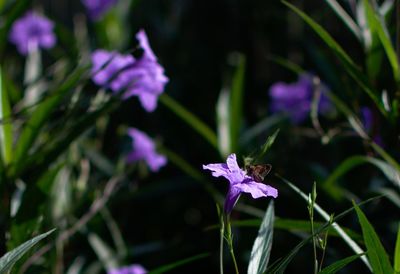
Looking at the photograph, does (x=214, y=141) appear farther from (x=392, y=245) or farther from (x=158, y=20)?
(x=158, y=20)

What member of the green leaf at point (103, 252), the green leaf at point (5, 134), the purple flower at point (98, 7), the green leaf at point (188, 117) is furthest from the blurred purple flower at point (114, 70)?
the purple flower at point (98, 7)

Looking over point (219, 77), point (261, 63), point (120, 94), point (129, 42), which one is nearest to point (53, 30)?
point (129, 42)

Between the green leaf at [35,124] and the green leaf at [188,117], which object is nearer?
the green leaf at [35,124]

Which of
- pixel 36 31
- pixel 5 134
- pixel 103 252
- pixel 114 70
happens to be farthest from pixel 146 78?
pixel 36 31

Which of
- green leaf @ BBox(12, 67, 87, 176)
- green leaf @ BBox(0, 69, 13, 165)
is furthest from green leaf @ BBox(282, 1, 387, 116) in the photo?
green leaf @ BBox(0, 69, 13, 165)

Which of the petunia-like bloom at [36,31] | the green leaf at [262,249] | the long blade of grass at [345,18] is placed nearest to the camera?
the green leaf at [262,249]

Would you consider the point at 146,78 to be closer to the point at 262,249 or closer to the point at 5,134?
the point at 5,134

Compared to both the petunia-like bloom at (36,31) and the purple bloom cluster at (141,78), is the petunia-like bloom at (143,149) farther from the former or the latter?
the petunia-like bloom at (36,31)

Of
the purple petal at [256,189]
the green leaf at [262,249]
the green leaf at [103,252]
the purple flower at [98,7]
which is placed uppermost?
the purple petal at [256,189]
